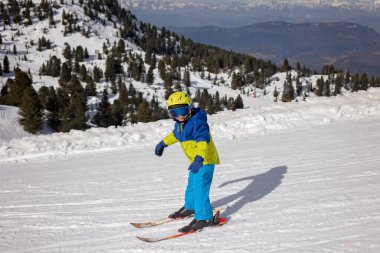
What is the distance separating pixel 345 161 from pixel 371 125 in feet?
20.3

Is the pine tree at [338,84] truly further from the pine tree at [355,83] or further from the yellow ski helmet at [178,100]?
the yellow ski helmet at [178,100]

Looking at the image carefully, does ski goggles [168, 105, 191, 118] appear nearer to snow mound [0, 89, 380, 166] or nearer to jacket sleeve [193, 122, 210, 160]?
jacket sleeve [193, 122, 210, 160]

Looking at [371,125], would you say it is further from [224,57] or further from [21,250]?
[224,57]

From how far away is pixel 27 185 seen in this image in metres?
8.86

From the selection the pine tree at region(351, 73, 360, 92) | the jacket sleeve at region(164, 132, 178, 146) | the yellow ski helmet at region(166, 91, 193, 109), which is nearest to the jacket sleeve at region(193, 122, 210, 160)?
the yellow ski helmet at region(166, 91, 193, 109)

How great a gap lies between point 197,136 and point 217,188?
2.93 m

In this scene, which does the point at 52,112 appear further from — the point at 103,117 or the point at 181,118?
the point at 181,118

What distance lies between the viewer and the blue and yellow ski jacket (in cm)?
531

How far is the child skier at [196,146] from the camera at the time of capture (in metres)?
5.29

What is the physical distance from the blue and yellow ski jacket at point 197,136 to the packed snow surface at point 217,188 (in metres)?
1.17

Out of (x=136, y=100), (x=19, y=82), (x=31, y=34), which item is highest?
(x=31, y=34)

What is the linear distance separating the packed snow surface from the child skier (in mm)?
324

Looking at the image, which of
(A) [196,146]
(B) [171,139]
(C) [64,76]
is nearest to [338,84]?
(C) [64,76]

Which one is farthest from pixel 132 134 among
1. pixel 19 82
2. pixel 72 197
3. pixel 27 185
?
pixel 19 82
